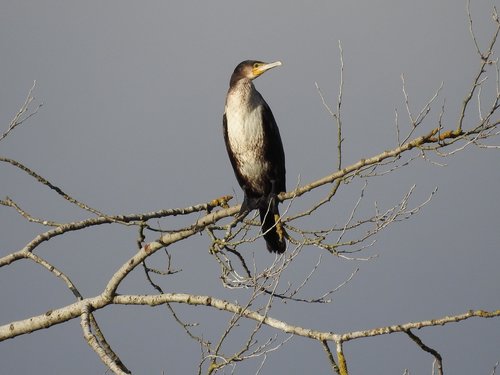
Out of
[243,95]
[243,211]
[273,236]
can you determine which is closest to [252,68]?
[243,95]

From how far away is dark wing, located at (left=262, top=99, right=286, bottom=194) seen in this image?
22.7 feet

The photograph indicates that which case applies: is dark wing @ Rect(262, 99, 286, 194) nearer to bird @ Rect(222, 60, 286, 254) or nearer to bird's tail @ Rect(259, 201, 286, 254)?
bird @ Rect(222, 60, 286, 254)

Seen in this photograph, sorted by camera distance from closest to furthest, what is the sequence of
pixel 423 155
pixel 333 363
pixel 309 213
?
1. pixel 333 363
2. pixel 423 155
3. pixel 309 213

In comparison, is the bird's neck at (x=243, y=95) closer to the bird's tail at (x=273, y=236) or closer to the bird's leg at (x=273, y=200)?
the bird's leg at (x=273, y=200)

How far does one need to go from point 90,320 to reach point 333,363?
1937 millimetres

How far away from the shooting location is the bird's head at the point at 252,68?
23.6 feet

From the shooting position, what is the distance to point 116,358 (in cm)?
483

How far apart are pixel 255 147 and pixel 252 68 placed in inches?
32.6

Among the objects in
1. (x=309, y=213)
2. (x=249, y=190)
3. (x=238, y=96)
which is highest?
(x=238, y=96)

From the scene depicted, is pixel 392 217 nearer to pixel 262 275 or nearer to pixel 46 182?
pixel 262 275

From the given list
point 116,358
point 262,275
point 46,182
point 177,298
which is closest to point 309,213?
point 262,275

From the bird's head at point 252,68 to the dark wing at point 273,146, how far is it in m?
0.34

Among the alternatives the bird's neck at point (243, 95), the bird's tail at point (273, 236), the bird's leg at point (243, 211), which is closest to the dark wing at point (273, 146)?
the bird's neck at point (243, 95)

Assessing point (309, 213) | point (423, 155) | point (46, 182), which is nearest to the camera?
point (423, 155)
